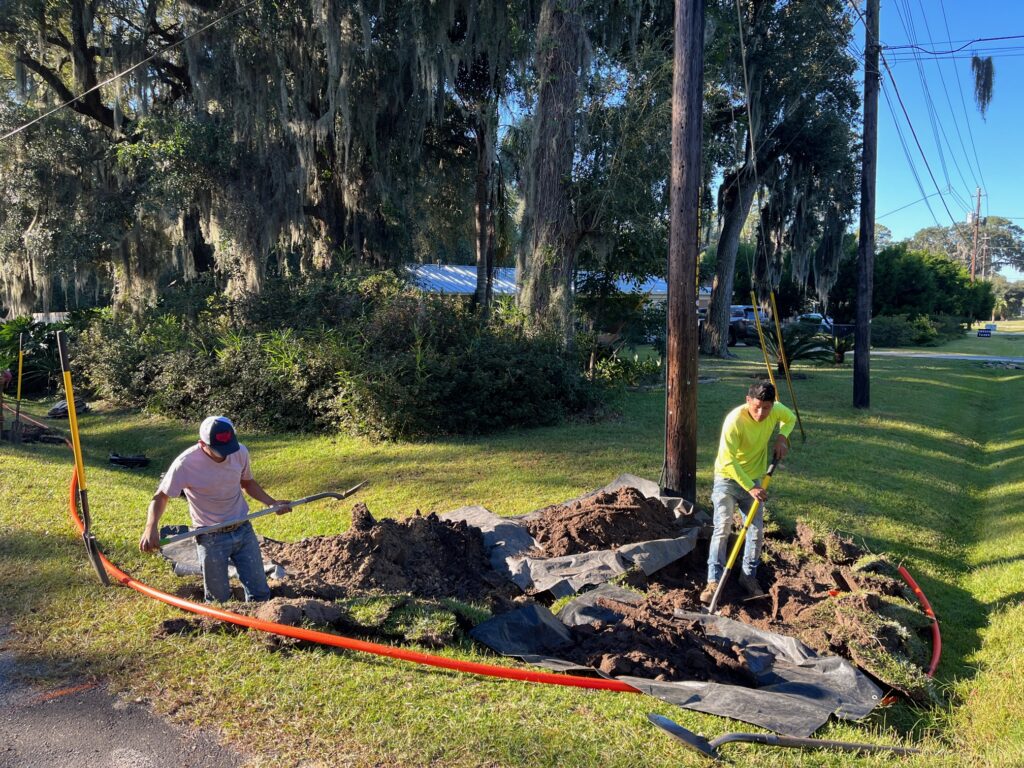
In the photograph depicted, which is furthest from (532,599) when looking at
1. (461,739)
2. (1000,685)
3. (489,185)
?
(489,185)

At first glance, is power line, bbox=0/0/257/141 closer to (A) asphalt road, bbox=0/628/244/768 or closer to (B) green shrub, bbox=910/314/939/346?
(A) asphalt road, bbox=0/628/244/768

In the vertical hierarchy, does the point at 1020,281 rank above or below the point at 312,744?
above

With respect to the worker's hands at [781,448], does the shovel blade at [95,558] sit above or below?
below

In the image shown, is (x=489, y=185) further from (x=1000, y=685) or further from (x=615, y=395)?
(x=1000, y=685)

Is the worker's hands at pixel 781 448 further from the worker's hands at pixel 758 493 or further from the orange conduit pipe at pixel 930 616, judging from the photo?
the orange conduit pipe at pixel 930 616

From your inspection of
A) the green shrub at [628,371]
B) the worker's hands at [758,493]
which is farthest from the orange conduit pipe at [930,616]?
the green shrub at [628,371]

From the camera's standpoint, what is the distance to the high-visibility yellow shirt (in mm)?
6062

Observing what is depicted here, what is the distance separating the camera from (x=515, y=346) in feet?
41.8

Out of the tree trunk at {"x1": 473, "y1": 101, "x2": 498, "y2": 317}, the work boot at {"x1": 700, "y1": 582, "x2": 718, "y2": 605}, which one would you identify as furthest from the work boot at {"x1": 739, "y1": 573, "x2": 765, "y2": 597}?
the tree trunk at {"x1": 473, "y1": 101, "x2": 498, "y2": 317}

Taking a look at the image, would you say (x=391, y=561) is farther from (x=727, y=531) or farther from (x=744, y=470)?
(x=744, y=470)

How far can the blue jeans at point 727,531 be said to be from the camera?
6121 millimetres

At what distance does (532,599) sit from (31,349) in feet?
55.4

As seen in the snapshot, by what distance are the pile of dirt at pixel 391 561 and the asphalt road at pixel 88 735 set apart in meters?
1.54

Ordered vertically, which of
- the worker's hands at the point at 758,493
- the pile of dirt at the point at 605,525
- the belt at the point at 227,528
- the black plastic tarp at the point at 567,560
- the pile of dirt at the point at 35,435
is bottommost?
the black plastic tarp at the point at 567,560
